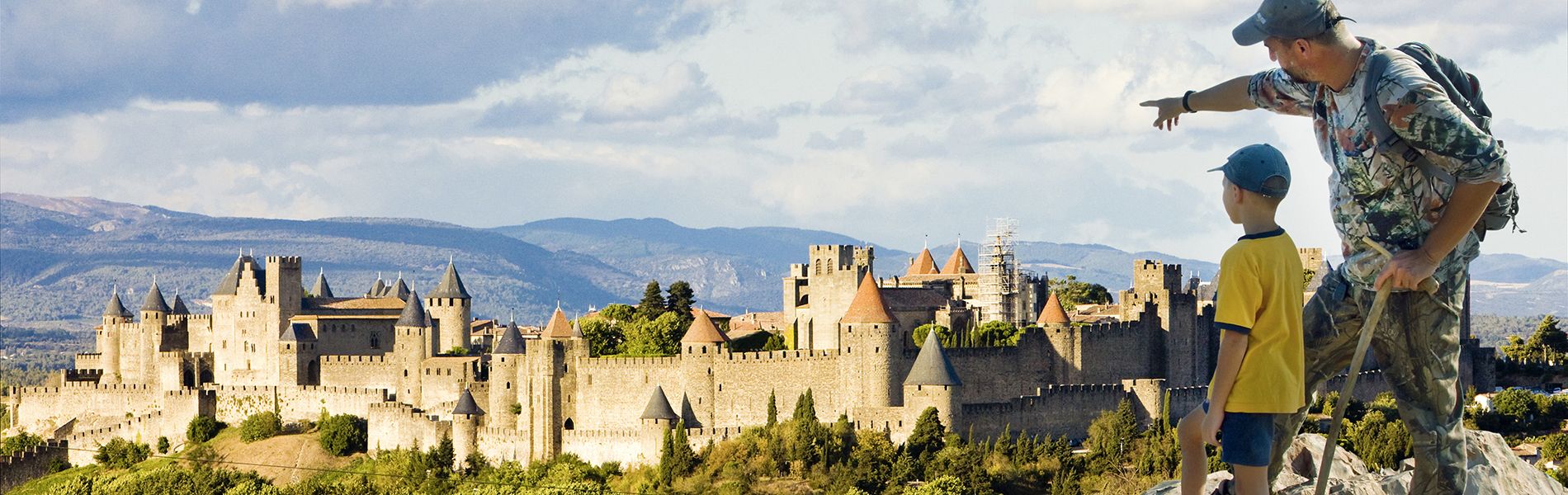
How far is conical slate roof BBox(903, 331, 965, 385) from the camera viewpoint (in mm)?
46875

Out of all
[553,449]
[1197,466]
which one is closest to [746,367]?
[553,449]

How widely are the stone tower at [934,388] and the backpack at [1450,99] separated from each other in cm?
3743

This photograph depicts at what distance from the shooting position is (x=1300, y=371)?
29.9 ft

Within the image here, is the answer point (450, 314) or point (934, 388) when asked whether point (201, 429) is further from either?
point (934, 388)

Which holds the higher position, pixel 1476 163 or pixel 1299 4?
pixel 1299 4

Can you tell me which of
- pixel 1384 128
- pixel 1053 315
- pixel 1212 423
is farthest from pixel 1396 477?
pixel 1053 315

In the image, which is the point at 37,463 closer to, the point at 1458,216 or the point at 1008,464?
the point at 1008,464

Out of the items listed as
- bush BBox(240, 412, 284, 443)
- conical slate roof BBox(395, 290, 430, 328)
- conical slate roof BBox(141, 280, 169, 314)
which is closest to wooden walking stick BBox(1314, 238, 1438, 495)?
conical slate roof BBox(395, 290, 430, 328)

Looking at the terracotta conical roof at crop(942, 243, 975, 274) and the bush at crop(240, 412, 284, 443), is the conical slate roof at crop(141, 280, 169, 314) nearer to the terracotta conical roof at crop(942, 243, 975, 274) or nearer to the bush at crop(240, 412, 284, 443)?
the bush at crop(240, 412, 284, 443)

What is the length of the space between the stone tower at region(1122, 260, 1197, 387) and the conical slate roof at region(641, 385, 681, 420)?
13.6 metres

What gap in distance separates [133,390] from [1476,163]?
63039mm

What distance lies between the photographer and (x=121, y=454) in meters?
61.8

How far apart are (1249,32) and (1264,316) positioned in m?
1.40

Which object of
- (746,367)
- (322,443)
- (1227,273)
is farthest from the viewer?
(322,443)
